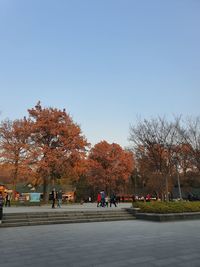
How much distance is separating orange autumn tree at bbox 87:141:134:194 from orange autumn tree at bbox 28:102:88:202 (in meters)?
17.7

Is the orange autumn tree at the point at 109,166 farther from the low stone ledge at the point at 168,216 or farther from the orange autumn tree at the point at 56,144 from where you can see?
the low stone ledge at the point at 168,216

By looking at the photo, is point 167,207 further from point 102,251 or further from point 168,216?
point 102,251

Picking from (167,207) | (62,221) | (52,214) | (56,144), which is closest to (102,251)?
(62,221)

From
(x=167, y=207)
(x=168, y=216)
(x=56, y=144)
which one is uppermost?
(x=56, y=144)

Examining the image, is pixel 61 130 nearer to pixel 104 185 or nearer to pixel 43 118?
pixel 43 118

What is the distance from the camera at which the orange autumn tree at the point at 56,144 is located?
1331 inches

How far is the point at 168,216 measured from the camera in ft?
53.3

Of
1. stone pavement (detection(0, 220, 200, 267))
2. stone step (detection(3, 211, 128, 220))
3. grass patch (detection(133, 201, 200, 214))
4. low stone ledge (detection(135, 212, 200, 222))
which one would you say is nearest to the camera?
stone pavement (detection(0, 220, 200, 267))

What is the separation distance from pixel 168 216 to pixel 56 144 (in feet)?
70.4

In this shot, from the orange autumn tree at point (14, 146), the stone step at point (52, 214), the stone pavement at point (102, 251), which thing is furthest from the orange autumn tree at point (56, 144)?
the stone pavement at point (102, 251)

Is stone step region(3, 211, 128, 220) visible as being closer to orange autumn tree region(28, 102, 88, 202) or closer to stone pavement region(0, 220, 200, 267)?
stone pavement region(0, 220, 200, 267)

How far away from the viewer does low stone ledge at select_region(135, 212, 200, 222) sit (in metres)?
16.1

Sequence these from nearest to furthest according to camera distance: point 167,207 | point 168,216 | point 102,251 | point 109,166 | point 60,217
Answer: point 102,251
point 168,216
point 60,217
point 167,207
point 109,166

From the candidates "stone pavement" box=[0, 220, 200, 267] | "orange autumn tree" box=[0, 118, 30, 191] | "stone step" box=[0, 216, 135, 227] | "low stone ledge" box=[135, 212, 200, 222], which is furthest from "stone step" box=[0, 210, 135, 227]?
"orange autumn tree" box=[0, 118, 30, 191]
